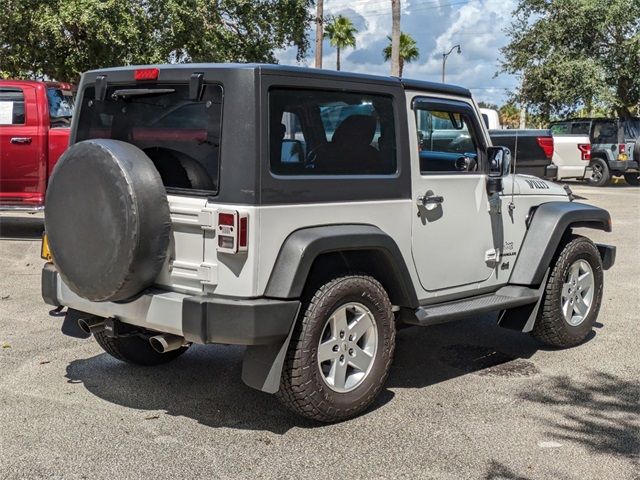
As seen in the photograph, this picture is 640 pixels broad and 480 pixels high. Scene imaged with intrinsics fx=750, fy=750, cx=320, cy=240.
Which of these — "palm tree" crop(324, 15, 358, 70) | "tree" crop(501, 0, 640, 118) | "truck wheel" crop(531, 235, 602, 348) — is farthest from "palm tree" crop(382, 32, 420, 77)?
"truck wheel" crop(531, 235, 602, 348)

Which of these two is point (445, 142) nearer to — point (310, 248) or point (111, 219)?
point (310, 248)

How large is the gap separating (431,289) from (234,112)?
1791mm

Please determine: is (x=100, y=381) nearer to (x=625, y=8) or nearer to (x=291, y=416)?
(x=291, y=416)

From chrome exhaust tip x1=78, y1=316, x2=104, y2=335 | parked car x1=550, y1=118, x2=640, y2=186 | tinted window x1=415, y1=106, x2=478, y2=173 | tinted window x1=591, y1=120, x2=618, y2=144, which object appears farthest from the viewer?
tinted window x1=591, y1=120, x2=618, y2=144

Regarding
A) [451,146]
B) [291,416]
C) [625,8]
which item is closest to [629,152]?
[625,8]

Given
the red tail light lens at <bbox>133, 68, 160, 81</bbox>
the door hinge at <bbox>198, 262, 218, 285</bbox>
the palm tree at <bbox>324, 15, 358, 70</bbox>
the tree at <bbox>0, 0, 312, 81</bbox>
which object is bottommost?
the door hinge at <bbox>198, 262, 218, 285</bbox>

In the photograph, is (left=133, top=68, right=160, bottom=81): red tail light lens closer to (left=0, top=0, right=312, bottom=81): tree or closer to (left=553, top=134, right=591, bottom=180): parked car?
(left=0, top=0, right=312, bottom=81): tree

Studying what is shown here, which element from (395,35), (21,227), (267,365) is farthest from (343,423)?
(395,35)

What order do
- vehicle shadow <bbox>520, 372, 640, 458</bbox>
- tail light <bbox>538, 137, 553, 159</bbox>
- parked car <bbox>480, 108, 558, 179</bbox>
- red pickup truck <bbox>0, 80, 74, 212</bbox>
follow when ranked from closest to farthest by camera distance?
vehicle shadow <bbox>520, 372, 640, 458</bbox> < red pickup truck <bbox>0, 80, 74, 212</bbox> < parked car <bbox>480, 108, 558, 179</bbox> < tail light <bbox>538, 137, 553, 159</bbox>

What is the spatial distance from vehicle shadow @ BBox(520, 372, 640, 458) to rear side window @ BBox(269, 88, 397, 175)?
5.74 feet

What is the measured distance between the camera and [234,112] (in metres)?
3.83

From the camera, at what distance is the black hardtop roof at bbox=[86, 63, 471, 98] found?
3.88 m

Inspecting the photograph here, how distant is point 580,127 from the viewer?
2162 cm

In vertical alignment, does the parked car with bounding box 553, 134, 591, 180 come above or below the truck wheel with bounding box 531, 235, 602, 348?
above
